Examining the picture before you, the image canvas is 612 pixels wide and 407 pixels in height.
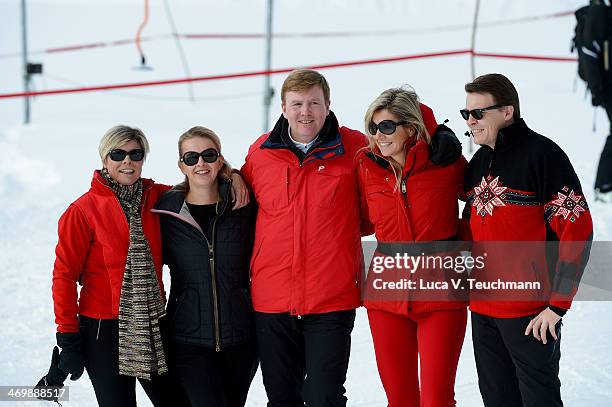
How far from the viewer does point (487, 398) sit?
3.03m

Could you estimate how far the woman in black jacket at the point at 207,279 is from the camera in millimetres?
3131

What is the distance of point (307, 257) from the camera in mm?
3129

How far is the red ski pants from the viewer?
2984 mm

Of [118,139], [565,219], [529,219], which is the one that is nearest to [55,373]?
[118,139]

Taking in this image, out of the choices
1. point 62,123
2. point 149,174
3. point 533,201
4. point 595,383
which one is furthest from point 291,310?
point 62,123

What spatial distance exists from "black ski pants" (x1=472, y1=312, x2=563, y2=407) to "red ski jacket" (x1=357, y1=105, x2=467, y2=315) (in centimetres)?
18

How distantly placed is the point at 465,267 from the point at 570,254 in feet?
1.56

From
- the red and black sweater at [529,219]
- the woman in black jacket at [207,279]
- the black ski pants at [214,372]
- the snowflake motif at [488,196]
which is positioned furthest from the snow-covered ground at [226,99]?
the snowflake motif at [488,196]

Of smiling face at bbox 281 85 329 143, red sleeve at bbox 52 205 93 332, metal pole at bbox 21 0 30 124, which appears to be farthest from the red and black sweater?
metal pole at bbox 21 0 30 124

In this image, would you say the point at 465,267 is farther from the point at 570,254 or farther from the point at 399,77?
the point at 399,77

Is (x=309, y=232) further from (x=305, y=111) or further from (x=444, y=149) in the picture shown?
(x=444, y=149)

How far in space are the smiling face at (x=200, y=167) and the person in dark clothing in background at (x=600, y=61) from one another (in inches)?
180

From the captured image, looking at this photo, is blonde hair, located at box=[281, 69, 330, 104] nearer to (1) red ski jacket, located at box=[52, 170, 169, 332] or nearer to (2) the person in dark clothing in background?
(1) red ski jacket, located at box=[52, 170, 169, 332]

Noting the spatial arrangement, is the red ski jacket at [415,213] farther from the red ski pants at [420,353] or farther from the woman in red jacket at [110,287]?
the woman in red jacket at [110,287]
